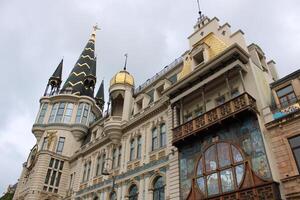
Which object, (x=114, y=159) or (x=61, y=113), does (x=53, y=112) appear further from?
(x=114, y=159)

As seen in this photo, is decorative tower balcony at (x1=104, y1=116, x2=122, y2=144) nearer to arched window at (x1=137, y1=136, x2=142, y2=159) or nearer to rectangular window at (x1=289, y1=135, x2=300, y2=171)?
arched window at (x1=137, y1=136, x2=142, y2=159)

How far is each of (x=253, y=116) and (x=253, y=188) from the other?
4.45m

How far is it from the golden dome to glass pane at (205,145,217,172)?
15973 millimetres

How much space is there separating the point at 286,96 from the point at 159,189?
11.6 metres

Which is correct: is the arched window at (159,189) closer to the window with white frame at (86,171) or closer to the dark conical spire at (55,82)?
the window with white frame at (86,171)

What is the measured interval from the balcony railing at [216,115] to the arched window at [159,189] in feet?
12.9

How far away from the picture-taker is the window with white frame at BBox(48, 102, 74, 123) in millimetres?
39906

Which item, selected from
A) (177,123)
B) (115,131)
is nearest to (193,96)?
(177,123)

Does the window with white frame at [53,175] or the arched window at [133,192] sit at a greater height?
the window with white frame at [53,175]

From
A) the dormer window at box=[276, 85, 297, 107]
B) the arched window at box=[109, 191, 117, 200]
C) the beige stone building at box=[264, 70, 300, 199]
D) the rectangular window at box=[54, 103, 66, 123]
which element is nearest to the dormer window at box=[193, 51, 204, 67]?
the beige stone building at box=[264, 70, 300, 199]

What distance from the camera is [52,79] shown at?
47156 mm

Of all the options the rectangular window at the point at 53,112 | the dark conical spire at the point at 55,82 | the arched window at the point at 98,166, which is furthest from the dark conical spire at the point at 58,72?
the arched window at the point at 98,166

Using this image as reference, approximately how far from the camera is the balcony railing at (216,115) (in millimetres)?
16812

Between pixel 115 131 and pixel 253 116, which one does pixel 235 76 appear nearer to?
pixel 253 116
